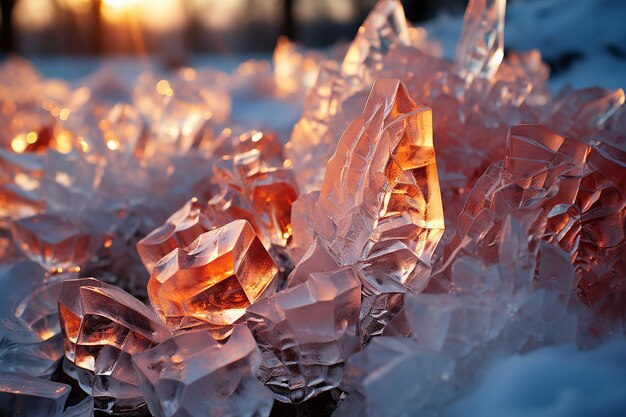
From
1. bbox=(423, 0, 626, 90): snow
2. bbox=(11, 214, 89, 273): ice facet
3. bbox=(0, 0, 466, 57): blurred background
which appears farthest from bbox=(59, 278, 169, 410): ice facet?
bbox=(0, 0, 466, 57): blurred background

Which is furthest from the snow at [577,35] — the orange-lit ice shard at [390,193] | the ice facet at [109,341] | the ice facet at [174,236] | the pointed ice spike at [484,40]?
the ice facet at [109,341]

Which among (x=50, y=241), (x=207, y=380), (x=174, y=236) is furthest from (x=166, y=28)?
(x=207, y=380)

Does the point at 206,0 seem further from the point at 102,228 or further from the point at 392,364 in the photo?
the point at 392,364

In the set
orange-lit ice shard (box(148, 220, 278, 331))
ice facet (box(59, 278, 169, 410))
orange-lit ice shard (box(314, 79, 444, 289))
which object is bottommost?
ice facet (box(59, 278, 169, 410))

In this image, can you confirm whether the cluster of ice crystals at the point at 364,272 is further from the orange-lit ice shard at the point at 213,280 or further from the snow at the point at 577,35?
the snow at the point at 577,35

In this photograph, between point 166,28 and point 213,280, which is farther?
point 166,28

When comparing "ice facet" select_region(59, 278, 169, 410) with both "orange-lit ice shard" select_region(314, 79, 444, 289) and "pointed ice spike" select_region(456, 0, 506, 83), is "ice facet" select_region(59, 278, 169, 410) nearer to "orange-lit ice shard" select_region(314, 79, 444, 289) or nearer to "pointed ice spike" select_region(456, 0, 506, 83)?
"orange-lit ice shard" select_region(314, 79, 444, 289)

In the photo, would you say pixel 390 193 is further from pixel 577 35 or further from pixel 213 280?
pixel 577 35
